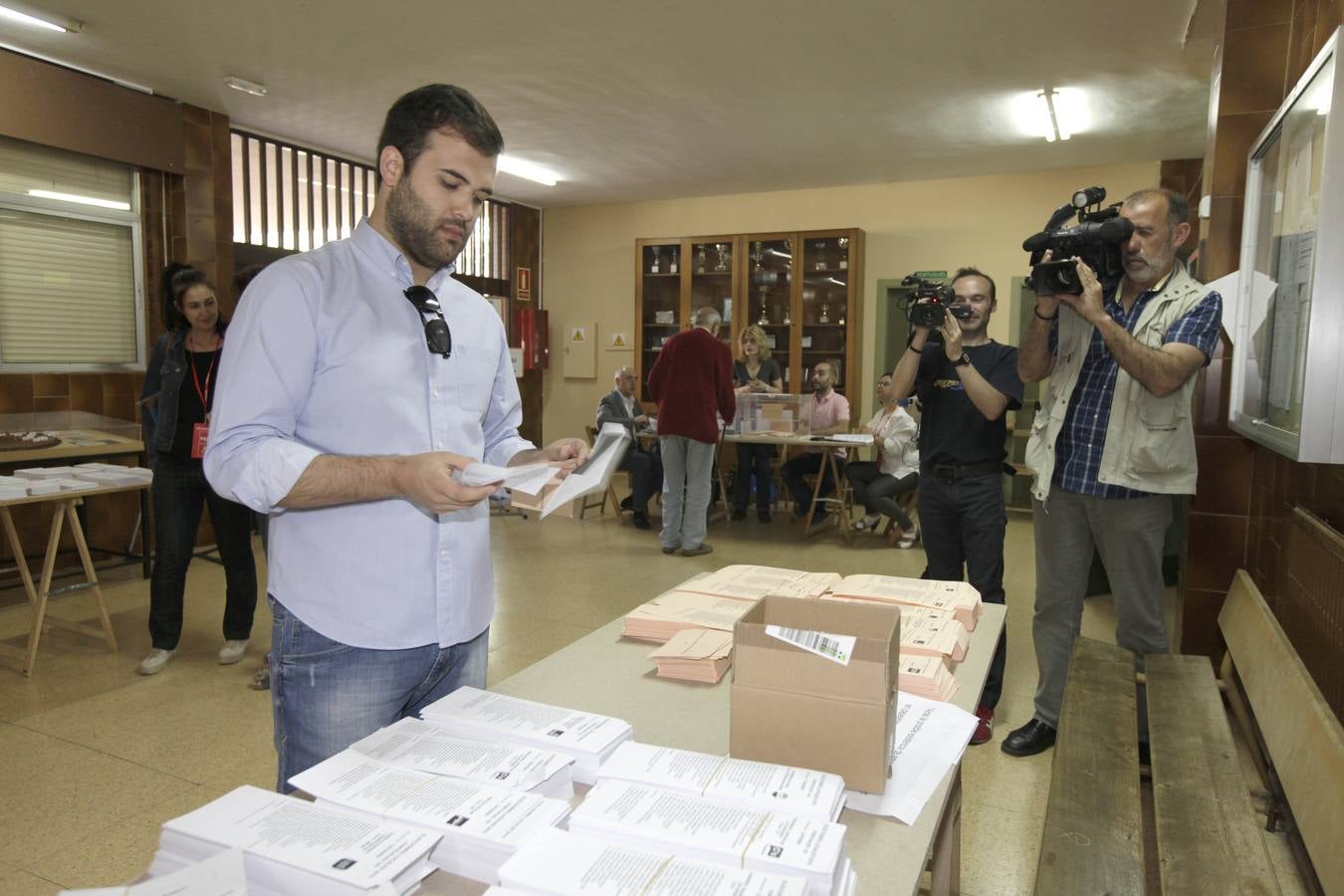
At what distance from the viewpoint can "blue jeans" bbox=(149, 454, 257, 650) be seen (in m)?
3.51

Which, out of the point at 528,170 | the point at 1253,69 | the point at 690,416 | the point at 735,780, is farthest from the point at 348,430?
the point at 528,170

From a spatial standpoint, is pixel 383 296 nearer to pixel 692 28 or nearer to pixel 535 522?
pixel 692 28

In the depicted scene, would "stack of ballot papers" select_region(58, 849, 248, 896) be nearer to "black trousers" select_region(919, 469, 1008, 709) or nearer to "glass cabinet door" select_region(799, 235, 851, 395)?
"black trousers" select_region(919, 469, 1008, 709)

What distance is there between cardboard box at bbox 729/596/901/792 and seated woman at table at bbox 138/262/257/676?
118 inches

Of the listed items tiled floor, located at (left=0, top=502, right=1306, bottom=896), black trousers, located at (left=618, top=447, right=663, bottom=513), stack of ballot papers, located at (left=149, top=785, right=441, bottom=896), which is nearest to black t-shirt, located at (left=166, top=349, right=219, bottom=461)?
tiled floor, located at (left=0, top=502, right=1306, bottom=896)

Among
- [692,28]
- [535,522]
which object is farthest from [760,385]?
[692,28]

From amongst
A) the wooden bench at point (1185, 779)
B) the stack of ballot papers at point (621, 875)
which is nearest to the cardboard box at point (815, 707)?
the stack of ballot papers at point (621, 875)

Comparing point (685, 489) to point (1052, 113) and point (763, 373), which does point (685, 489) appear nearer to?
point (763, 373)

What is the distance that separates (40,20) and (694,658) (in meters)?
5.11

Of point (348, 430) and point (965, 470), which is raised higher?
point (348, 430)

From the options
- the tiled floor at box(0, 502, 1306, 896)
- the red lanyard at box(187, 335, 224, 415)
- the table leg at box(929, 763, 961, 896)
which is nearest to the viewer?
the table leg at box(929, 763, 961, 896)

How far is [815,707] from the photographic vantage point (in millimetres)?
1097

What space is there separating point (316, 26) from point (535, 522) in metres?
3.89

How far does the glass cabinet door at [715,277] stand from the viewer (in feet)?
28.7
